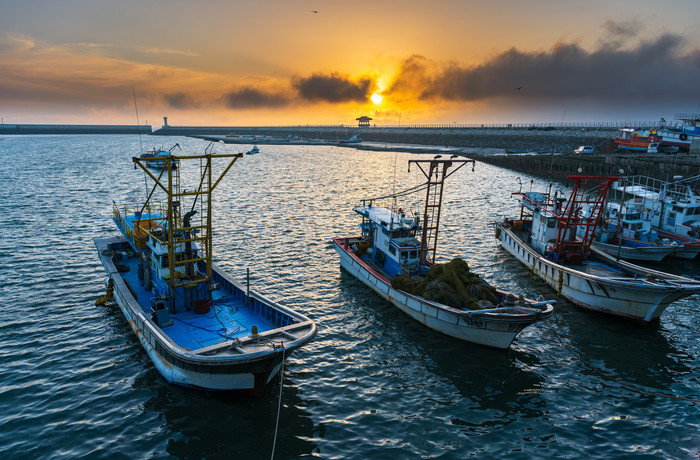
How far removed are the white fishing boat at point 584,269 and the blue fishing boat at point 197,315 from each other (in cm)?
1671

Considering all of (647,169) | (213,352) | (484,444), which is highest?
(647,169)

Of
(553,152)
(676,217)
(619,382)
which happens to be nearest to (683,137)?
(553,152)

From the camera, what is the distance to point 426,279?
22547 millimetres

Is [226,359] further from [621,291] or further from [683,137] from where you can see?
[683,137]

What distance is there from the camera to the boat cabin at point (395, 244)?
25.0 meters

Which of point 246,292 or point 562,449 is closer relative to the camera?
point 562,449

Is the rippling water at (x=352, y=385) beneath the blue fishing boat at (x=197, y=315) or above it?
beneath

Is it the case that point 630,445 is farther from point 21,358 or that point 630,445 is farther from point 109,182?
point 109,182

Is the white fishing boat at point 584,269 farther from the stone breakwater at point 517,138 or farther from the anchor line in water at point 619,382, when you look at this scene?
the stone breakwater at point 517,138

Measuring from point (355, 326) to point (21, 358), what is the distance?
15.1 meters

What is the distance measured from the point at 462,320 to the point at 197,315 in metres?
12.0

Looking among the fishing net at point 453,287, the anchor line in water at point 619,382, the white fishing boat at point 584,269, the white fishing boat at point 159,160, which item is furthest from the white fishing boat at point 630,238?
the white fishing boat at point 159,160

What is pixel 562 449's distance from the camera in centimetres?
1400

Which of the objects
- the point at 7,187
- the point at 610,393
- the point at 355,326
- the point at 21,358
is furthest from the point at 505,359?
the point at 7,187
